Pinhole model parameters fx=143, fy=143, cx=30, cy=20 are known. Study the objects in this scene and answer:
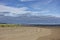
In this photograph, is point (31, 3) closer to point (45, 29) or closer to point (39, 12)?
point (39, 12)

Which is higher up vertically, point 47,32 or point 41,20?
point 41,20

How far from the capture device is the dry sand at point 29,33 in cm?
162

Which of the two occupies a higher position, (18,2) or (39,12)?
(18,2)

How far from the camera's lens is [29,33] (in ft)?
5.36

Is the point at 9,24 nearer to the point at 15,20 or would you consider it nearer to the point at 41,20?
the point at 15,20

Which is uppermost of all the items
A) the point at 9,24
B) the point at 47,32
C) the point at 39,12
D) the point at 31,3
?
the point at 31,3

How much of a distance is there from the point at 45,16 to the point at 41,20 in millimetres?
65

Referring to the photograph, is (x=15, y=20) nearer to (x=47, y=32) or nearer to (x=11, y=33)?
(x=11, y=33)

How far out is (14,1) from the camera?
65.2 inches

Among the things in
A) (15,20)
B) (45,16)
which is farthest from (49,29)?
(15,20)

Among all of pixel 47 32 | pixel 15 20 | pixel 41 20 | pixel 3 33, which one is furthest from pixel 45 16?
pixel 3 33

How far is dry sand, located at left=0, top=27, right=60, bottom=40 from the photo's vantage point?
1619 millimetres

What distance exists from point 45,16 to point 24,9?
26 cm

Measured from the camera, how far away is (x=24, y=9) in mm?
1647
